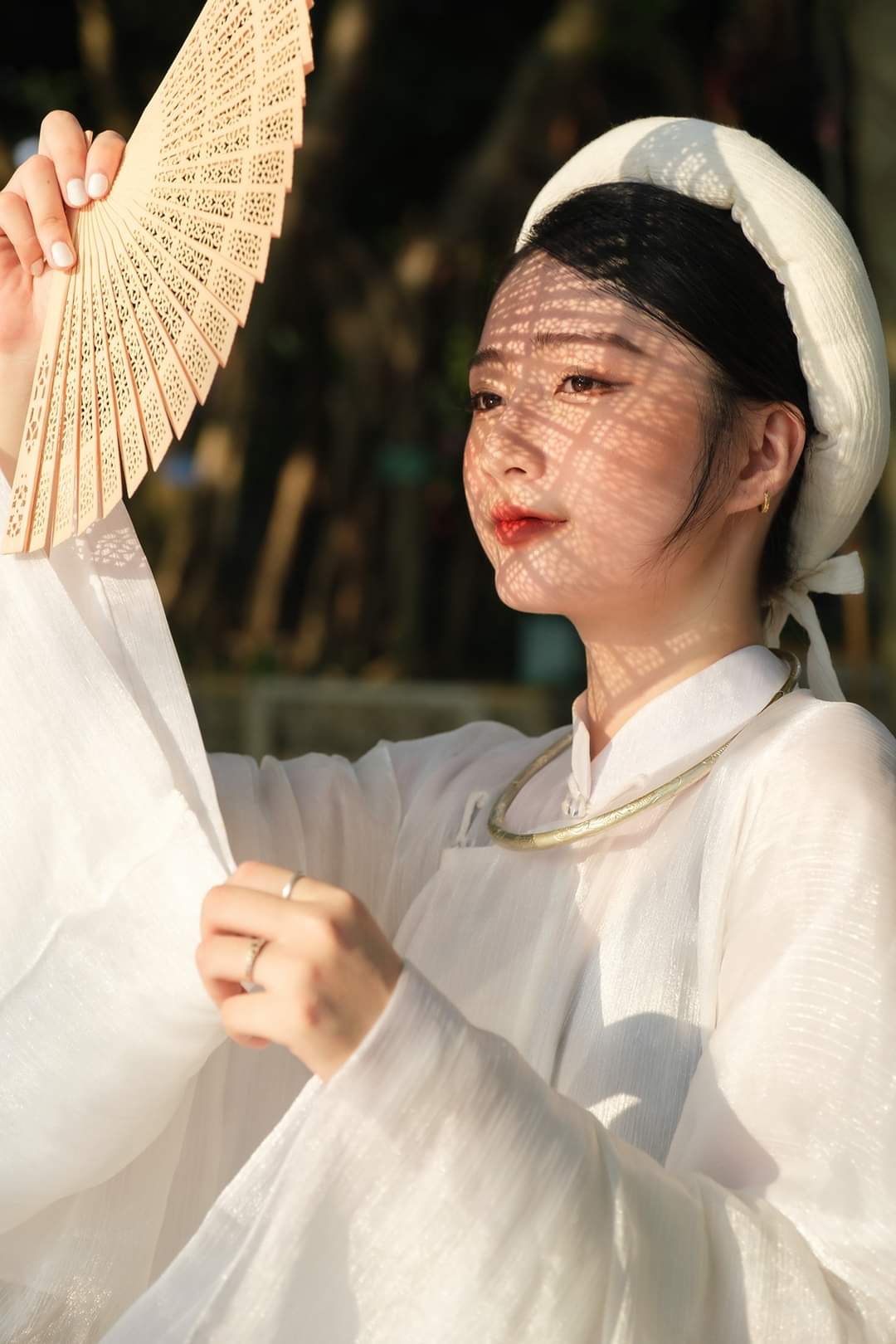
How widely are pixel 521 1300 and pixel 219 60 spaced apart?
0.82m

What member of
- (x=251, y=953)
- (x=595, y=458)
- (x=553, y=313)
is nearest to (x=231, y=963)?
(x=251, y=953)

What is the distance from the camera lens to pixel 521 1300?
2.58 feet

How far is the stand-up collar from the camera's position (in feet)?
3.92

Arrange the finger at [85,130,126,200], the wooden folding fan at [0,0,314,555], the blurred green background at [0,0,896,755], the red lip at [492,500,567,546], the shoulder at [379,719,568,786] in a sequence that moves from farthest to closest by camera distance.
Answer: the blurred green background at [0,0,896,755], the shoulder at [379,719,568,786], the red lip at [492,500,567,546], the finger at [85,130,126,200], the wooden folding fan at [0,0,314,555]

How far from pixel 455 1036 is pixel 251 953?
0.12 m

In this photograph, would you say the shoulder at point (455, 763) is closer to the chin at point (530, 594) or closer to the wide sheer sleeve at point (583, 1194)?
the chin at point (530, 594)

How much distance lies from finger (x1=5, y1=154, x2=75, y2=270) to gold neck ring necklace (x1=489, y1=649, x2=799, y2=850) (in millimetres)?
593

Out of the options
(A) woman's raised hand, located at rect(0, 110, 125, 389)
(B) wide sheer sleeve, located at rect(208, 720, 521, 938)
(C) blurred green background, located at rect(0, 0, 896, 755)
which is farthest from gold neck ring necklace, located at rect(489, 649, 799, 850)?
(C) blurred green background, located at rect(0, 0, 896, 755)

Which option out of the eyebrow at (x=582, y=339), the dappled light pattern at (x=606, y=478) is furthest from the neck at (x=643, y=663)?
the eyebrow at (x=582, y=339)

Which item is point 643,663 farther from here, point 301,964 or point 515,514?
point 301,964

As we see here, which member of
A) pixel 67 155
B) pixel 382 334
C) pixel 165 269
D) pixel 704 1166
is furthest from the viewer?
pixel 382 334

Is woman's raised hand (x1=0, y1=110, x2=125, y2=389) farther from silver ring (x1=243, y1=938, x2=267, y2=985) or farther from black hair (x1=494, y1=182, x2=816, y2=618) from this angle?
silver ring (x1=243, y1=938, x2=267, y2=985)

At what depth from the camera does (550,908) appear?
1192mm

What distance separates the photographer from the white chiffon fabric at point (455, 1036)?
794 millimetres
